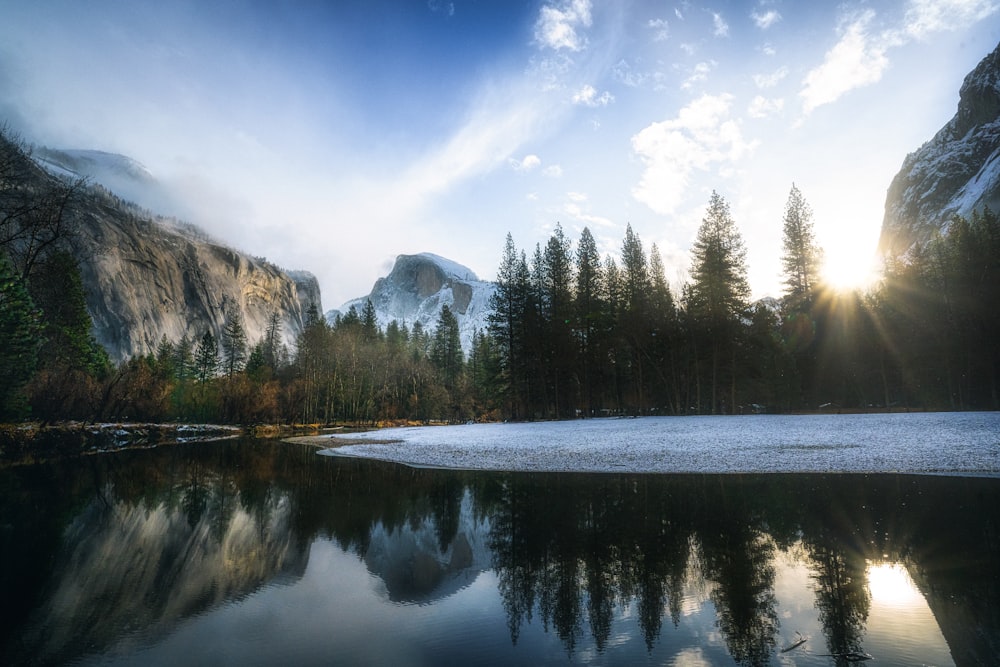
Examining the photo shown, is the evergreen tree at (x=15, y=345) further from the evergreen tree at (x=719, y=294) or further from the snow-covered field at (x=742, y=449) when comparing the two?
the evergreen tree at (x=719, y=294)

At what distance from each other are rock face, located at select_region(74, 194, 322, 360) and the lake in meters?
125

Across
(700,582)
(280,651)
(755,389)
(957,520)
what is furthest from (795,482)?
(755,389)

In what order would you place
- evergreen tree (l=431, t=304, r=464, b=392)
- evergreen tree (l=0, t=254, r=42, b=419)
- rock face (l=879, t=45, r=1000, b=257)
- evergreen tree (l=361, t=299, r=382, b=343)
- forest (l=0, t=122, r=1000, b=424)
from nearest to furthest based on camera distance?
evergreen tree (l=0, t=254, r=42, b=419) → forest (l=0, t=122, r=1000, b=424) → evergreen tree (l=361, t=299, r=382, b=343) → evergreen tree (l=431, t=304, r=464, b=392) → rock face (l=879, t=45, r=1000, b=257)

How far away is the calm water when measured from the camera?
4309mm

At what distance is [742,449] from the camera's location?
57.2 ft

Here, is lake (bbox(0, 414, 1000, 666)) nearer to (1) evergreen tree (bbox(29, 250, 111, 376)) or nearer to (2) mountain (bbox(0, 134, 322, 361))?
(1) evergreen tree (bbox(29, 250, 111, 376))

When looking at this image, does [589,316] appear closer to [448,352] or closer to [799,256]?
[799,256]

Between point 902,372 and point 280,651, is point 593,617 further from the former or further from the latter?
point 902,372

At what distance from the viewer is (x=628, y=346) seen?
4469 centimetres

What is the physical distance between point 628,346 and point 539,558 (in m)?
39.7

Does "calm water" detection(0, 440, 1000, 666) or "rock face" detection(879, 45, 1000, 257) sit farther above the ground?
"rock face" detection(879, 45, 1000, 257)

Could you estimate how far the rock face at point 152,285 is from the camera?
4845 inches

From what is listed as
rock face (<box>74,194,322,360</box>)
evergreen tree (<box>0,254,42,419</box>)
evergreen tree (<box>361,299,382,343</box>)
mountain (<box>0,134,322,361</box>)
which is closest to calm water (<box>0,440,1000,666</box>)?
evergreen tree (<box>0,254,42,419</box>)

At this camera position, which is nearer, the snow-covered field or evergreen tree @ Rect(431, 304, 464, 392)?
the snow-covered field
